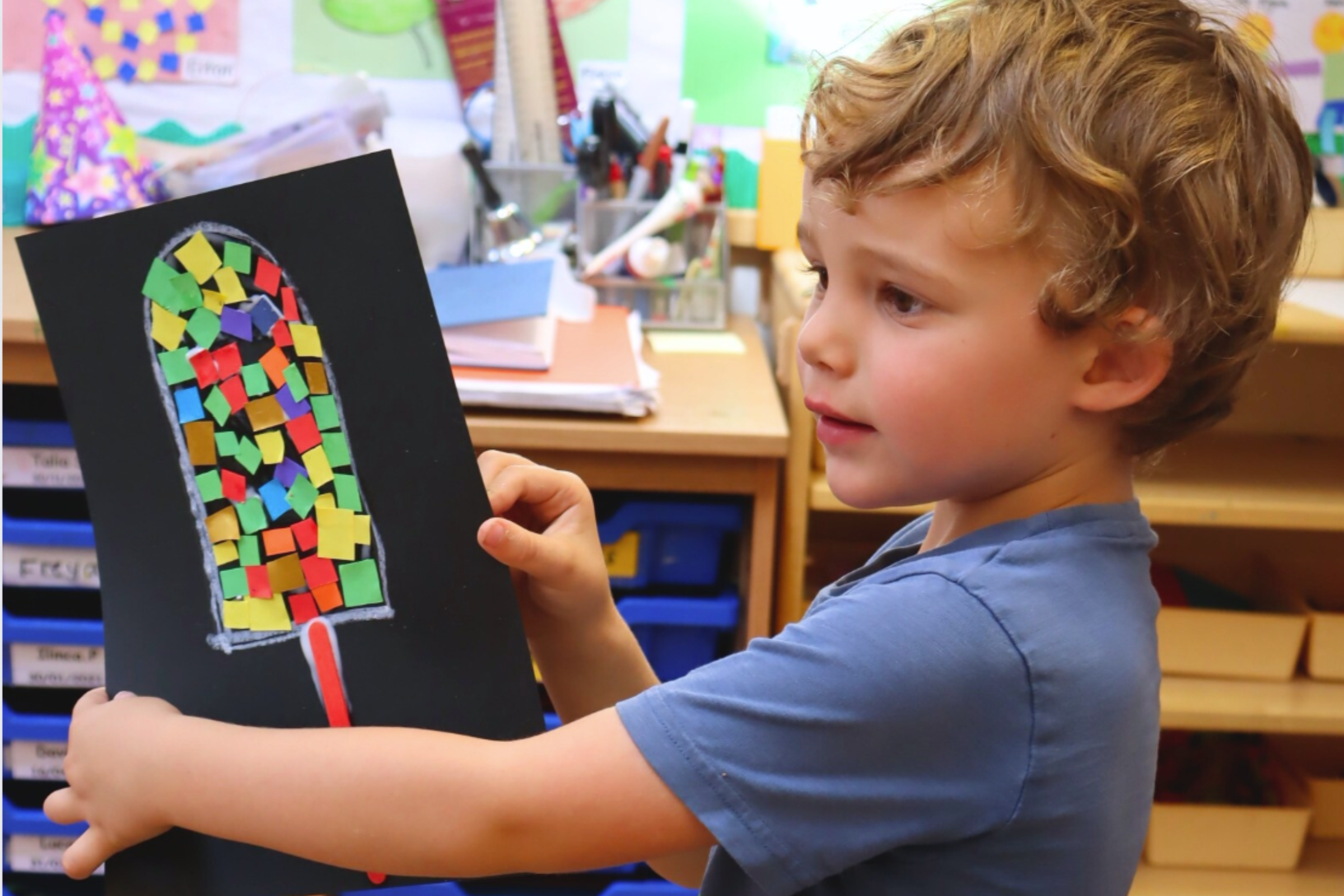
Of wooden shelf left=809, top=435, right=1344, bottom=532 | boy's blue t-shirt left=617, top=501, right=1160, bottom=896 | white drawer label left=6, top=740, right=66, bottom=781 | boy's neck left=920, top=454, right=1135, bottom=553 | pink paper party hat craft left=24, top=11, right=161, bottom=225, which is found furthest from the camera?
pink paper party hat craft left=24, top=11, right=161, bottom=225

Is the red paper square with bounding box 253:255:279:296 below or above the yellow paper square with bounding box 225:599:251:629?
above

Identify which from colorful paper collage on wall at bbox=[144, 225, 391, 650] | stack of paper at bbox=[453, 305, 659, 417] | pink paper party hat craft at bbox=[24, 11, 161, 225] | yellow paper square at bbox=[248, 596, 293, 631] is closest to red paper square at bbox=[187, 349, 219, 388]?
colorful paper collage on wall at bbox=[144, 225, 391, 650]

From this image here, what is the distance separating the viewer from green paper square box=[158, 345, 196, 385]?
0.54 m

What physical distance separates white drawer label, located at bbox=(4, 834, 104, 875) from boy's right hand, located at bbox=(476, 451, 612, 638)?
105 cm

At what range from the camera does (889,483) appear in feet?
1.87

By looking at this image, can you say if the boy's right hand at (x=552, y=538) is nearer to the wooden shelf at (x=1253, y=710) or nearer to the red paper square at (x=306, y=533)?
the red paper square at (x=306, y=533)

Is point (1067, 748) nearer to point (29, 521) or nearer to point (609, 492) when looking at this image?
point (609, 492)

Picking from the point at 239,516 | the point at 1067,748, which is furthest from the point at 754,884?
the point at 239,516

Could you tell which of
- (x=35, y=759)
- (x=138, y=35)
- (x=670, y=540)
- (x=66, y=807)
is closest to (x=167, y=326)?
(x=66, y=807)

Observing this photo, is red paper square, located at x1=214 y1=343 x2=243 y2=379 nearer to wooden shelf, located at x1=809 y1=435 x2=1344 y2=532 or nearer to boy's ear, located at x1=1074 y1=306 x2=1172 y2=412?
boy's ear, located at x1=1074 y1=306 x2=1172 y2=412

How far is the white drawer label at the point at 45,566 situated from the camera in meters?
1.35

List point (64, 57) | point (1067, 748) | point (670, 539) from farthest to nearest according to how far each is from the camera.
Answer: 1. point (64, 57)
2. point (670, 539)
3. point (1067, 748)

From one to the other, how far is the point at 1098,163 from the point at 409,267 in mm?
292

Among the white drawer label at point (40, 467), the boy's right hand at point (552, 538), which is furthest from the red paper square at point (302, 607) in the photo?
the white drawer label at point (40, 467)
